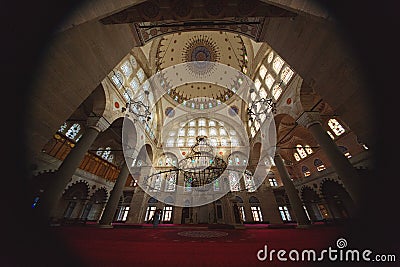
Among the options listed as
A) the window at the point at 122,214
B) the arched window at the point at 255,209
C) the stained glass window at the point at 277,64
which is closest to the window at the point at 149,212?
the window at the point at 122,214

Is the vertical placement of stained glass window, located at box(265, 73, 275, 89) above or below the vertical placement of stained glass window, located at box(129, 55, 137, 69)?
below

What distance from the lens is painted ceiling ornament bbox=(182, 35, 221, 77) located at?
16266 mm

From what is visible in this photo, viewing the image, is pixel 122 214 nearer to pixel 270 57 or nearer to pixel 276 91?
pixel 276 91

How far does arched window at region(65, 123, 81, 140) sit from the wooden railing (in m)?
0.38

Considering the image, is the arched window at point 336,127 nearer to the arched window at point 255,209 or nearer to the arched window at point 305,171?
the arched window at point 305,171

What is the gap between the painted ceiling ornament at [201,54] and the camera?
53.4ft

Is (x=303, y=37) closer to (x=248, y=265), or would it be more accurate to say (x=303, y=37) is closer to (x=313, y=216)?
(x=248, y=265)

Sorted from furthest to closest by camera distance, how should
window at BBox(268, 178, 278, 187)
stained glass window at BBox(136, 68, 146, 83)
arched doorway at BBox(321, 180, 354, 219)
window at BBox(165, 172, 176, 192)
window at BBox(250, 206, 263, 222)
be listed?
window at BBox(268, 178, 278, 187), window at BBox(165, 172, 176, 192), window at BBox(250, 206, 263, 222), stained glass window at BBox(136, 68, 146, 83), arched doorway at BBox(321, 180, 354, 219)

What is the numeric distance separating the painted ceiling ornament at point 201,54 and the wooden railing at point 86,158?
14116mm

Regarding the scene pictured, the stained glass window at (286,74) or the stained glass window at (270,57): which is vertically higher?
the stained glass window at (270,57)

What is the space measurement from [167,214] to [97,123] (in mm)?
11904

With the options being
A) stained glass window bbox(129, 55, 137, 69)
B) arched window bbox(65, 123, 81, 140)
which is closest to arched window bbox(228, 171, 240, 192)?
stained glass window bbox(129, 55, 137, 69)

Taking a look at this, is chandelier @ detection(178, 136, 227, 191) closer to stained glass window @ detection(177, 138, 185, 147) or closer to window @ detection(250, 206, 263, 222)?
→ stained glass window @ detection(177, 138, 185, 147)

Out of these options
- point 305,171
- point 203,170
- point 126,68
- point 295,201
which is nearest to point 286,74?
point 295,201
